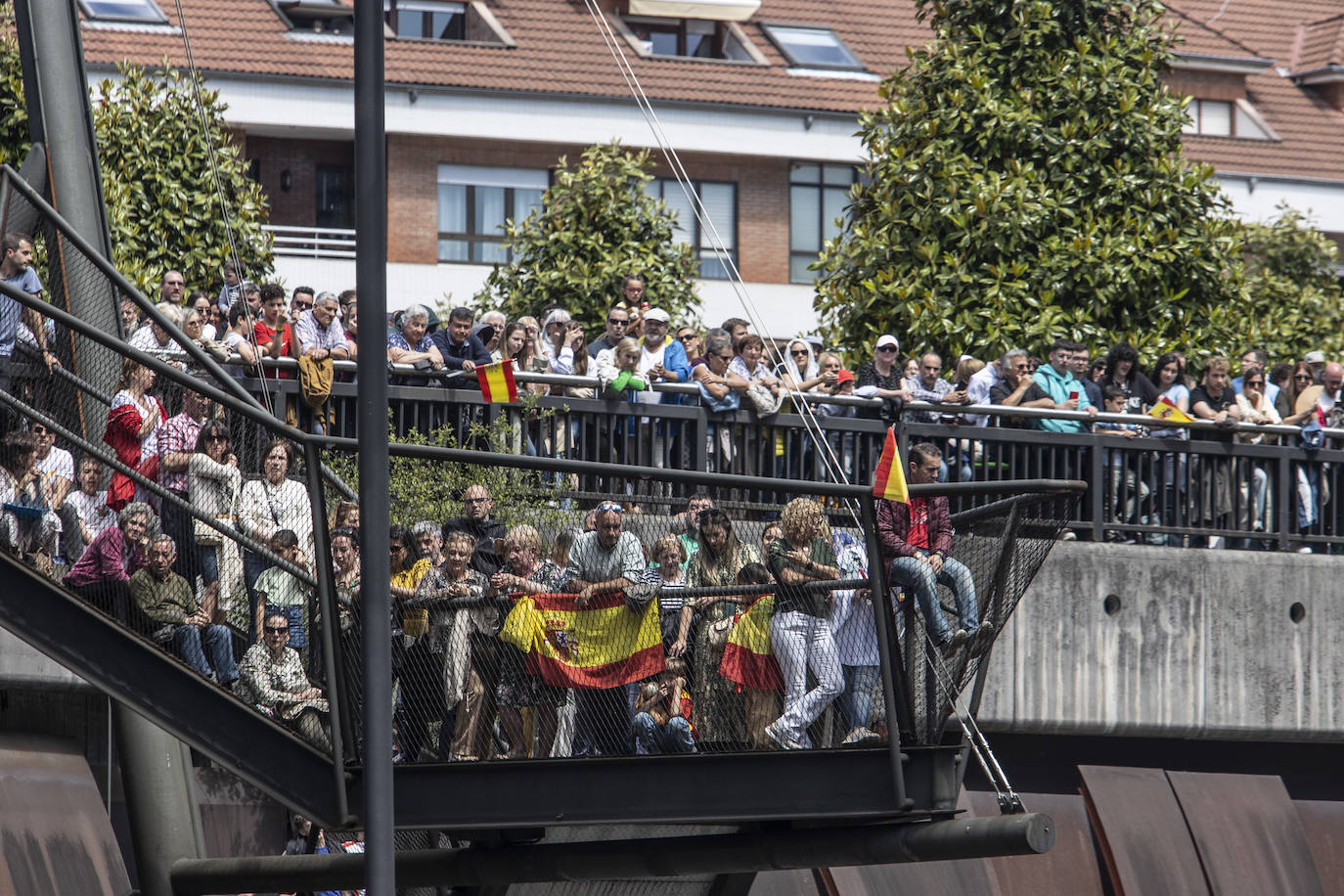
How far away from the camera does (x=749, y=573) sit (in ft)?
28.9

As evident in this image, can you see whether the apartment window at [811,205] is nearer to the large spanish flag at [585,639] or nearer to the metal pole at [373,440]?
the large spanish flag at [585,639]

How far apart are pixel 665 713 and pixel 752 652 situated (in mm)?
468

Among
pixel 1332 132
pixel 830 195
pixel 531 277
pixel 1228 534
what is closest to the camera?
pixel 1228 534

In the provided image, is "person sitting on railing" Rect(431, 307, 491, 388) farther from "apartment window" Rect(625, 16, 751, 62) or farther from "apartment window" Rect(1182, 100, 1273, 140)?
"apartment window" Rect(1182, 100, 1273, 140)

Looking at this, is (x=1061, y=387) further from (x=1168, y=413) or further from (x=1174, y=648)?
(x=1174, y=648)

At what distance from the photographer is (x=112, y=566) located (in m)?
8.71

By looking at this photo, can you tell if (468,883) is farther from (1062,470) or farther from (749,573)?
(1062,470)

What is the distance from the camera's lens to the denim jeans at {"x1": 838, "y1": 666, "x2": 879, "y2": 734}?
8.91m

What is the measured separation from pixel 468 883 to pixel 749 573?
2.27 m

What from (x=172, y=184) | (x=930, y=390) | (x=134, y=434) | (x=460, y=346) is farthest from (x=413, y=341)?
(x=172, y=184)

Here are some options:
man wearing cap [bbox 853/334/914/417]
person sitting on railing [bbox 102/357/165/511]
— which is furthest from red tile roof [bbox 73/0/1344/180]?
person sitting on railing [bbox 102/357/165/511]

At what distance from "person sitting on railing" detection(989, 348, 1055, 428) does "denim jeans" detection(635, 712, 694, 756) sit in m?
7.22

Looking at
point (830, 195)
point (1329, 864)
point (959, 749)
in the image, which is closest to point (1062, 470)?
point (1329, 864)

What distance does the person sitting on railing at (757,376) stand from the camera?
554 inches
